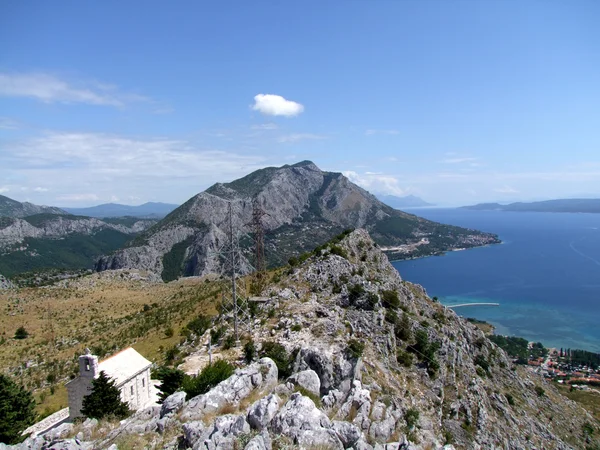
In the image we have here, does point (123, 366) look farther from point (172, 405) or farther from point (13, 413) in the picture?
point (172, 405)

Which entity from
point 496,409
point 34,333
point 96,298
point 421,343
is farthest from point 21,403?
point 96,298

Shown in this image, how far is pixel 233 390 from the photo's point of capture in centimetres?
1767

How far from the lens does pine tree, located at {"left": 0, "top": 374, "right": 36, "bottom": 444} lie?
68.0 ft

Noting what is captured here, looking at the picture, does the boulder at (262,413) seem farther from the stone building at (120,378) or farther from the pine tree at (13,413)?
the pine tree at (13,413)

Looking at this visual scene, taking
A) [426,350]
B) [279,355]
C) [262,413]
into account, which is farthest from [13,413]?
[426,350]

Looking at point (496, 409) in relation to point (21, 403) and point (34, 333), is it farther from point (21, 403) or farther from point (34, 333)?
point (34, 333)

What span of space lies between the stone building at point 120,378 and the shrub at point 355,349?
14.8m

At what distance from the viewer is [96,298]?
73562mm

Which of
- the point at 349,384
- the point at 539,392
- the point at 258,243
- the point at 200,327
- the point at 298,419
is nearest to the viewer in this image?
the point at 298,419

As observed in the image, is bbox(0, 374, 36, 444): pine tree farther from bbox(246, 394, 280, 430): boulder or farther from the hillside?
bbox(246, 394, 280, 430): boulder

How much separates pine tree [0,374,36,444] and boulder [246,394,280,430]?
53.0 feet

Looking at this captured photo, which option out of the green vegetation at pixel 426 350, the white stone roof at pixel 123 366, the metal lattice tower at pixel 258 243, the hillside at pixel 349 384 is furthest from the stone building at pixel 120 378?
the green vegetation at pixel 426 350

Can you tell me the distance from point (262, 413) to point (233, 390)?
3.92 metres

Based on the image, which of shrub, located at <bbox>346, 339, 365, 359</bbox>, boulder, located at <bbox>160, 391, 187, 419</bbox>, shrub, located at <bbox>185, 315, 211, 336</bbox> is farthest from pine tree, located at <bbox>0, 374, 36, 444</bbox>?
shrub, located at <bbox>346, 339, 365, 359</bbox>
